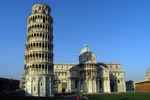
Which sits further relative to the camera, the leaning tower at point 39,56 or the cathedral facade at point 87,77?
the cathedral facade at point 87,77

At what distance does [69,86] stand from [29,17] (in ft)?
128

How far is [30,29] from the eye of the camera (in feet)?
242

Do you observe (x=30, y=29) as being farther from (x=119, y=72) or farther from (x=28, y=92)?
(x=119, y=72)

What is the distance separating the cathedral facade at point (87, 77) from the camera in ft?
325

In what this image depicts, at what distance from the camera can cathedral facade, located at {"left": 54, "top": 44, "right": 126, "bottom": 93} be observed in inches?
3900

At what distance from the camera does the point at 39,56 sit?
6950 cm

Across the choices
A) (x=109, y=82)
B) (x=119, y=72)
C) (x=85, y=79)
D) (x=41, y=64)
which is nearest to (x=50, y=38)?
(x=41, y=64)

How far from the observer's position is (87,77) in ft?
323

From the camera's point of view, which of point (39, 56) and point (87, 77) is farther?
point (87, 77)

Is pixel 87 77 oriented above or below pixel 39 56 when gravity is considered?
below

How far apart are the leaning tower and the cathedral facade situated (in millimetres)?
30166

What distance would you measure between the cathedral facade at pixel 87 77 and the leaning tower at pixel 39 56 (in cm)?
3017

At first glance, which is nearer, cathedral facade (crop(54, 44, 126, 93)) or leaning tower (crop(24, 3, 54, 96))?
leaning tower (crop(24, 3, 54, 96))

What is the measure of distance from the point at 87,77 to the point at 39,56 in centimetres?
3409
